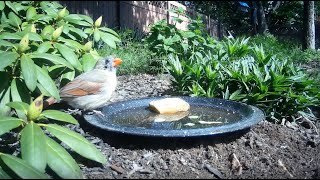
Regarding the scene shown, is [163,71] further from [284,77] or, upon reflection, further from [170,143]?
[170,143]

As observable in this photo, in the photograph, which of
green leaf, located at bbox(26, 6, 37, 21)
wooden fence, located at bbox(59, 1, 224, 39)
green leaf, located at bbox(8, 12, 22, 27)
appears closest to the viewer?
green leaf, located at bbox(8, 12, 22, 27)

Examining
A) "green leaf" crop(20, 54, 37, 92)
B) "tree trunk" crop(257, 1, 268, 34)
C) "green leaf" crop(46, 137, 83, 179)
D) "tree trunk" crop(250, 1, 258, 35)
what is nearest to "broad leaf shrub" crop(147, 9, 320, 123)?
"green leaf" crop(20, 54, 37, 92)

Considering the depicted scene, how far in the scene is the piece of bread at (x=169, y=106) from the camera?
4.48 metres

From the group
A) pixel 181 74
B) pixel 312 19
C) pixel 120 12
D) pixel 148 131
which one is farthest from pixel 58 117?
pixel 120 12

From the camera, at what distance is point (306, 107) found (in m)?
4.89

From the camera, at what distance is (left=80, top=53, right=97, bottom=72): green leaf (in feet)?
14.2

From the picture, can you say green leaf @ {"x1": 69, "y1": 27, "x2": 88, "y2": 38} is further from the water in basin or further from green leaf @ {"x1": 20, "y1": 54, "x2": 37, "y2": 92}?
green leaf @ {"x1": 20, "y1": 54, "x2": 37, "y2": 92}

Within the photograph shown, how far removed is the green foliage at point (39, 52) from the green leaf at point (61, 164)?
0.70m

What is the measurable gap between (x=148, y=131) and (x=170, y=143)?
287mm

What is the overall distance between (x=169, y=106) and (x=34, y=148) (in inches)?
90.7

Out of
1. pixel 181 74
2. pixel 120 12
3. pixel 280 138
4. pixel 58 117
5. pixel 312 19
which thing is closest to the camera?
pixel 58 117

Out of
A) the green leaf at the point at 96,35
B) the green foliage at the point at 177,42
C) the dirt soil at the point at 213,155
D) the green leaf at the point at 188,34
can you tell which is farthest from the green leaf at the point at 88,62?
the green leaf at the point at 188,34

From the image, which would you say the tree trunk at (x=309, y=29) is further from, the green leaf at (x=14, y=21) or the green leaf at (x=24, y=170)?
the green leaf at (x=24, y=170)

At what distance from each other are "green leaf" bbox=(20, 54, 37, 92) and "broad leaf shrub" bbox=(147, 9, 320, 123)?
2712mm
